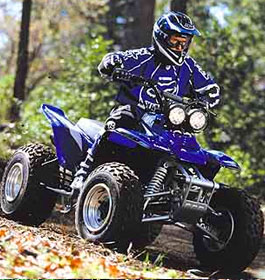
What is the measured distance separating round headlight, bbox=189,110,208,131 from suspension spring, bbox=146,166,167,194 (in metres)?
0.49

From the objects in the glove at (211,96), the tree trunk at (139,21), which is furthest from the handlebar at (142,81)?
the tree trunk at (139,21)

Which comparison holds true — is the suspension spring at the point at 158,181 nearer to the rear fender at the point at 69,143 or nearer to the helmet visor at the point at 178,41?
the rear fender at the point at 69,143

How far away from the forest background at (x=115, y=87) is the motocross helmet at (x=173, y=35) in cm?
504

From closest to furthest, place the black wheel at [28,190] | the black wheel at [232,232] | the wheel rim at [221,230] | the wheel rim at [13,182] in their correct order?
the black wheel at [232,232]
the wheel rim at [221,230]
the black wheel at [28,190]
the wheel rim at [13,182]

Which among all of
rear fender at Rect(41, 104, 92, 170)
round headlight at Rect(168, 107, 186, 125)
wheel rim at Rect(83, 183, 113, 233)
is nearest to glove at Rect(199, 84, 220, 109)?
round headlight at Rect(168, 107, 186, 125)

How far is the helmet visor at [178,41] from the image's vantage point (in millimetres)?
7156

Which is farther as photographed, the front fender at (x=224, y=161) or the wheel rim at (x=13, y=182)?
the wheel rim at (x=13, y=182)

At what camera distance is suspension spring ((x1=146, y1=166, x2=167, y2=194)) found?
A: 264 inches

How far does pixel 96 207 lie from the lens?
6.70 m

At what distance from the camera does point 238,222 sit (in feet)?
22.2

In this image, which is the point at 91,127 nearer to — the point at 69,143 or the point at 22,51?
the point at 69,143

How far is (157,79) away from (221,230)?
1.63 meters

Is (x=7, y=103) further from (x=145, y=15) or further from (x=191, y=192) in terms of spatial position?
(x=191, y=192)

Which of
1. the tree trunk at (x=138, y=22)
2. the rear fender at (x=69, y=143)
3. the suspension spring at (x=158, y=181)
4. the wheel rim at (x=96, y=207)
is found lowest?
the wheel rim at (x=96, y=207)
